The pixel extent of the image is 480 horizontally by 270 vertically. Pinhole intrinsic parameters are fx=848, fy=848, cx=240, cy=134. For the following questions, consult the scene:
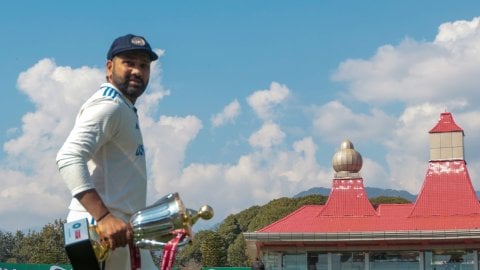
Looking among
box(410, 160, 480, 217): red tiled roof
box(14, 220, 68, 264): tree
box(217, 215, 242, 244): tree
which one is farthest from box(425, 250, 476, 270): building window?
box(217, 215, 242, 244): tree

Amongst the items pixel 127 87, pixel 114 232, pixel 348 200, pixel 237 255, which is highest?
pixel 348 200

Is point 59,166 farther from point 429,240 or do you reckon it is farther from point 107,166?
point 429,240

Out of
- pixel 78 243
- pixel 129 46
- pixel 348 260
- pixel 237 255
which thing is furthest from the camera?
pixel 237 255

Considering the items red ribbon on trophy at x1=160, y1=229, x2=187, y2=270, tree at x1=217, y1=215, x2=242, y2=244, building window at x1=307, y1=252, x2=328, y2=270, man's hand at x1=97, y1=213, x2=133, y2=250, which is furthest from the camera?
tree at x1=217, y1=215, x2=242, y2=244

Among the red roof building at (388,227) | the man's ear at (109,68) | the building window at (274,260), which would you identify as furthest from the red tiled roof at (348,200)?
the man's ear at (109,68)

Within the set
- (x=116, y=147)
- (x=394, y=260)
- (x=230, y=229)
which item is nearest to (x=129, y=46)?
(x=116, y=147)

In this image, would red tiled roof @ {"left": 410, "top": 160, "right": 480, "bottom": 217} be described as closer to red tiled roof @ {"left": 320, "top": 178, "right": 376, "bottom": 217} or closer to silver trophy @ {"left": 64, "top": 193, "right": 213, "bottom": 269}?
red tiled roof @ {"left": 320, "top": 178, "right": 376, "bottom": 217}

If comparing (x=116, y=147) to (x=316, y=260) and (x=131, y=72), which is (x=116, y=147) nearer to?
(x=131, y=72)

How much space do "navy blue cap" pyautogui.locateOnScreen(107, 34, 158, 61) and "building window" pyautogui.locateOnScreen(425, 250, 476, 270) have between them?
28.8 metres

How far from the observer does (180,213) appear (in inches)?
127

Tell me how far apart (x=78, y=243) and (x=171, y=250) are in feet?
1.55

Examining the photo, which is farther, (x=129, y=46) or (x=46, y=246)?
(x=46, y=246)

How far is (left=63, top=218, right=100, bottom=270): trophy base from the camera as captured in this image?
312cm

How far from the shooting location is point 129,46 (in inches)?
142
